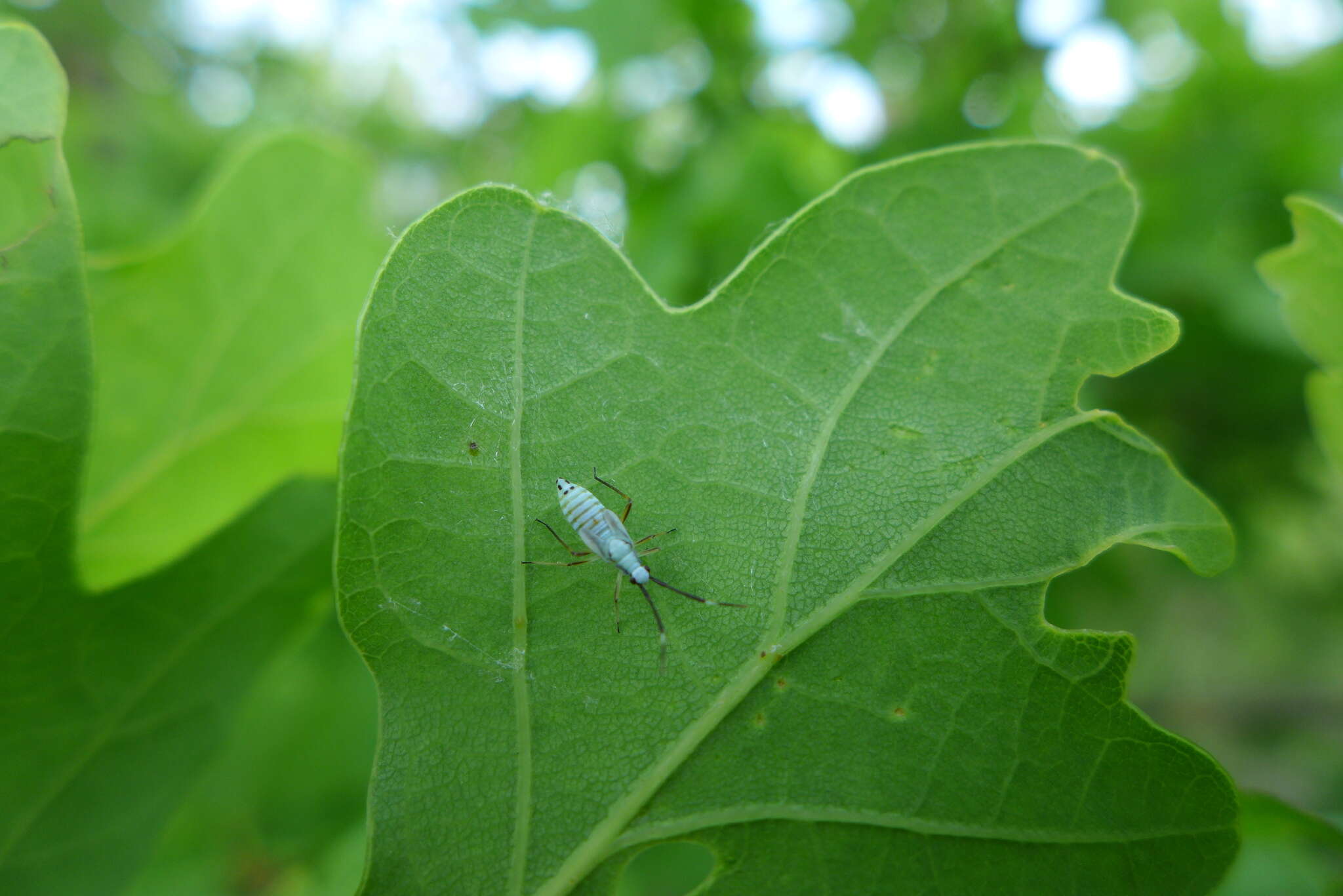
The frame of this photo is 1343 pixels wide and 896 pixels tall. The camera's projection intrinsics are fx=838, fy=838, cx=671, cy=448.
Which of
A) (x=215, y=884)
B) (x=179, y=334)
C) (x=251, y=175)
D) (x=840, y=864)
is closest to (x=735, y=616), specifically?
(x=840, y=864)

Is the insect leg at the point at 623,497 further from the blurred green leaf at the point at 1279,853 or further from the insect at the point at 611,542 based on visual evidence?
the blurred green leaf at the point at 1279,853

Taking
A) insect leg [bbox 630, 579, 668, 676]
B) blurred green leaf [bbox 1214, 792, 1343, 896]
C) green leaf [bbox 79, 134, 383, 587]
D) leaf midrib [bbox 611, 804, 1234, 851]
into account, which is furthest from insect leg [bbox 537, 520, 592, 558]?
blurred green leaf [bbox 1214, 792, 1343, 896]

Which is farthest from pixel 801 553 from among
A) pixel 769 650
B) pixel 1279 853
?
pixel 1279 853

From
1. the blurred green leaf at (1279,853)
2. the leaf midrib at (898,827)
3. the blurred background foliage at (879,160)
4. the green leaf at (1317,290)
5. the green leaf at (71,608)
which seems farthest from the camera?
the blurred background foliage at (879,160)

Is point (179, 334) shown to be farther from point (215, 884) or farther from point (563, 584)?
point (215, 884)

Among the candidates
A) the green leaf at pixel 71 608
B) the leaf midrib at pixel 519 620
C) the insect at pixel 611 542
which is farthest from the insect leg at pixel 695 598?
the green leaf at pixel 71 608

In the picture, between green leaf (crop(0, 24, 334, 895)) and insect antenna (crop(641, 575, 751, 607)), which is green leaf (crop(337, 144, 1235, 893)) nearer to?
insect antenna (crop(641, 575, 751, 607))

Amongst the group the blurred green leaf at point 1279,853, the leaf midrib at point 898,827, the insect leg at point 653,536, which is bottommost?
the blurred green leaf at point 1279,853
